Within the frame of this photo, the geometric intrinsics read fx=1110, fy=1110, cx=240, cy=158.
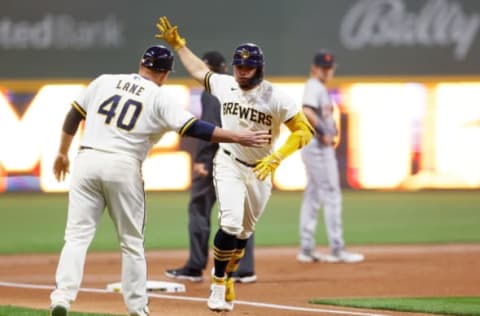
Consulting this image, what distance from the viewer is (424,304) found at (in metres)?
8.69

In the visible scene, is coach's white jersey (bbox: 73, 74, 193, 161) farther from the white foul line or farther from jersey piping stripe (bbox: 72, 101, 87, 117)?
the white foul line

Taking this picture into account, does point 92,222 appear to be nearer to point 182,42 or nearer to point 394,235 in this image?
point 182,42

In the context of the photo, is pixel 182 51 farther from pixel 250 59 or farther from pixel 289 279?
pixel 289 279

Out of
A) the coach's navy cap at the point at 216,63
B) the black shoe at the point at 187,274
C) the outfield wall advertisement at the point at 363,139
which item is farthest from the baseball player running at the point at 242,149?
the outfield wall advertisement at the point at 363,139

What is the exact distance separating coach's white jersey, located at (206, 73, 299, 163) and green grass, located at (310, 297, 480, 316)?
54.1 inches

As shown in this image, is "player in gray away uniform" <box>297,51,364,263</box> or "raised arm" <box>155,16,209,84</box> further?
"player in gray away uniform" <box>297,51,364,263</box>

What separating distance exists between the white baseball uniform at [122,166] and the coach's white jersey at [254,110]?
1.20m

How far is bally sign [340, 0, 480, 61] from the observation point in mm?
19297

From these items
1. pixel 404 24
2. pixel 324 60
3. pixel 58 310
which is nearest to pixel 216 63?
pixel 324 60

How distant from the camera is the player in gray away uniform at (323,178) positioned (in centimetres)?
1162

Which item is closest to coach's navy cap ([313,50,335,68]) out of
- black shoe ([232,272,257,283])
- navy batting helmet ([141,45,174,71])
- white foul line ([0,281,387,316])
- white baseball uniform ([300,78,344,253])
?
white baseball uniform ([300,78,344,253])

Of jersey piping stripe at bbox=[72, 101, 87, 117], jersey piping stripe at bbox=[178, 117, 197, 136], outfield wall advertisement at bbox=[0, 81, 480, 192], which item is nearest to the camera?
jersey piping stripe at bbox=[178, 117, 197, 136]

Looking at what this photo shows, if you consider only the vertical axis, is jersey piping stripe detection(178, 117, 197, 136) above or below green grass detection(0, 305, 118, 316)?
above

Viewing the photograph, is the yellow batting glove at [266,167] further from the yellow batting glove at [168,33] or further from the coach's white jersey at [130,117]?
the yellow batting glove at [168,33]
